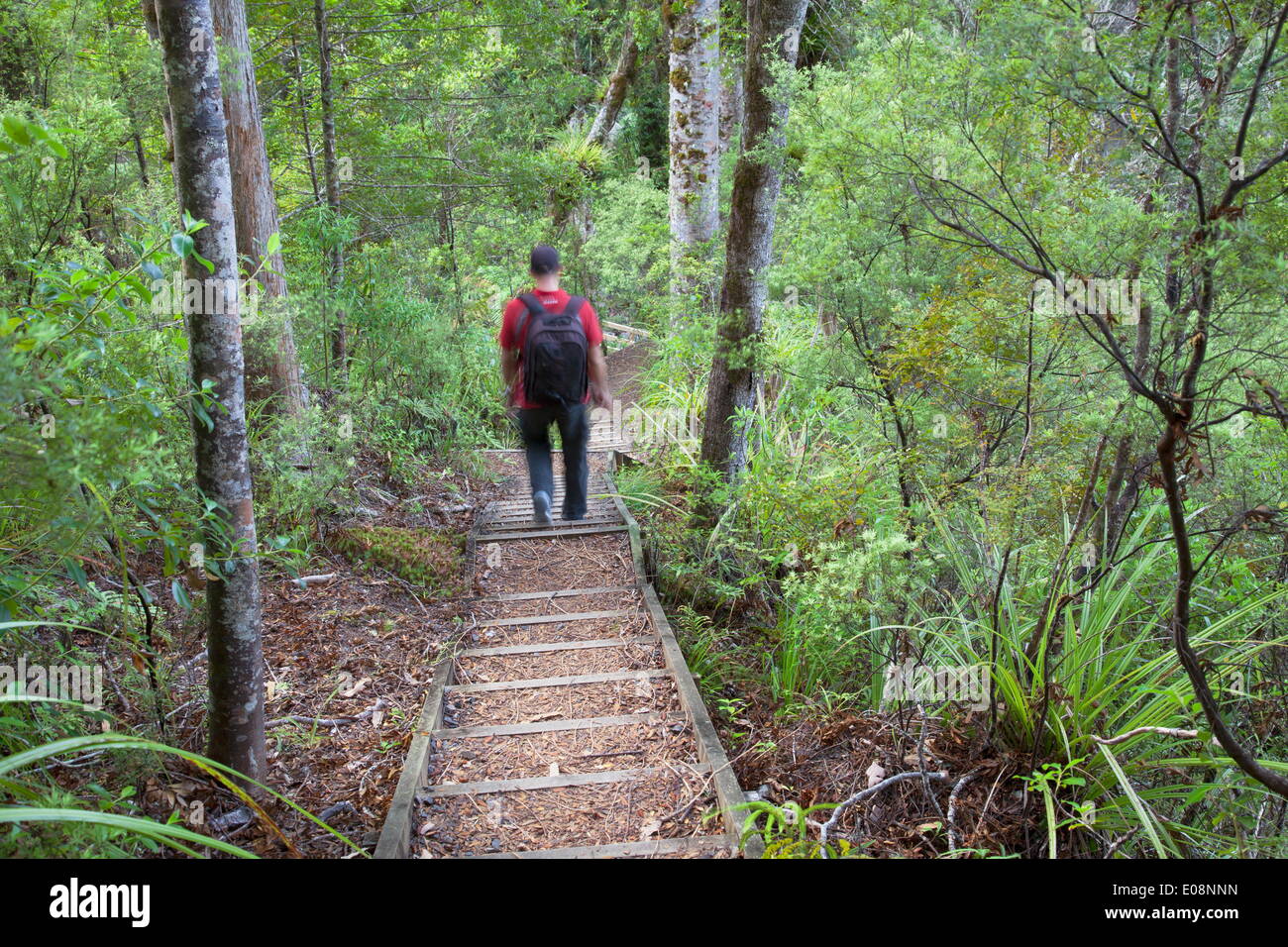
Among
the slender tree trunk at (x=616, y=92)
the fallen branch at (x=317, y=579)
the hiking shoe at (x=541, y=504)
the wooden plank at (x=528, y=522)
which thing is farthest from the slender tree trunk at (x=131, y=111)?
the slender tree trunk at (x=616, y=92)

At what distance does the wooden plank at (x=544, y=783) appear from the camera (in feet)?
12.0

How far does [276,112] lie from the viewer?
9711mm

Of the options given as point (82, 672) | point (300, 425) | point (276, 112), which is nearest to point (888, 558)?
point (82, 672)

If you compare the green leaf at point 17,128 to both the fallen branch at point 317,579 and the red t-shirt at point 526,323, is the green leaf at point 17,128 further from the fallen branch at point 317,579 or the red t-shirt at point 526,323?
the fallen branch at point 317,579

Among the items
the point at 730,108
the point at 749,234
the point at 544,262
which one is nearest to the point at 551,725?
the point at 544,262

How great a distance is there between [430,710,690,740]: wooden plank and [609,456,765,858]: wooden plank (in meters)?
0.16

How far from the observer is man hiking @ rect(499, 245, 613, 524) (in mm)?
5707

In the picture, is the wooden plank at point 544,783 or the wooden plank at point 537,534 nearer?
the wooden plank at point 544,783

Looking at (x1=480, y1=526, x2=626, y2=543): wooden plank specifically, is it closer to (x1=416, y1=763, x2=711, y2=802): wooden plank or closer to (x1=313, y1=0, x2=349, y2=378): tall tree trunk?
(x1=313, y1=0, x2=349, y2=378): tall tree trunk

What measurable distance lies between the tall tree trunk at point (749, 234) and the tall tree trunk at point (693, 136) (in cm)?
323

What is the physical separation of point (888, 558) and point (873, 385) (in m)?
1.25

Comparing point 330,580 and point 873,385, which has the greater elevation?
point 873,385

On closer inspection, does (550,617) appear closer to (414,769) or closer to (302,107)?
(414,769)

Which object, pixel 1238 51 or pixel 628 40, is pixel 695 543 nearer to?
pixel 1238 51
